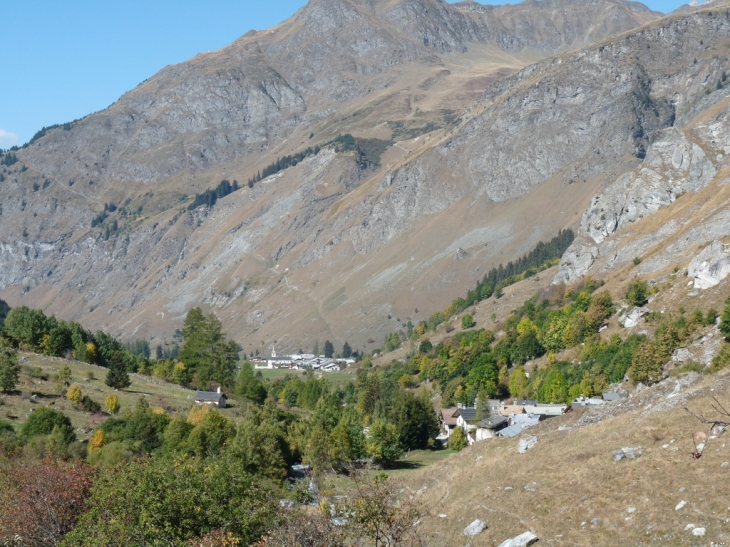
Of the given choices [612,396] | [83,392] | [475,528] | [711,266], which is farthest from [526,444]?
[711,266]

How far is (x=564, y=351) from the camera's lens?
117625 millimetres

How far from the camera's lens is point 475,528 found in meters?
33.6

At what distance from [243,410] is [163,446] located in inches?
1089

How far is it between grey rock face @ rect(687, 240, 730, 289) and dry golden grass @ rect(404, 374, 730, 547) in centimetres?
5625

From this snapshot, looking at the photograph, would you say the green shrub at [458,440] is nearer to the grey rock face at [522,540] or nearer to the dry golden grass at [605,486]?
the dry golden grass at [605,486]

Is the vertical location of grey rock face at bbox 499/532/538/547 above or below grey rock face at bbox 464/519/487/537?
above

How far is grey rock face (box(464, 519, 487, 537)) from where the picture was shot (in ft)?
109

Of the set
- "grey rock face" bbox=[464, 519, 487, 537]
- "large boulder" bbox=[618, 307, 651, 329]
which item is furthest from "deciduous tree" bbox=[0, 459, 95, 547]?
"large boulder" bbox=[618, 307, 651, 329]

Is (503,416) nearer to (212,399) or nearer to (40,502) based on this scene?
(212,399)

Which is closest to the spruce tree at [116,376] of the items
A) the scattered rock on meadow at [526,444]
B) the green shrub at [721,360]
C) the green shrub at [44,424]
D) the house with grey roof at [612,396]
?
the green shrub at [44,424]

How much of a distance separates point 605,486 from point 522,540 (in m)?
5.78

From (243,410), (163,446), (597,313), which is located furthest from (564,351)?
(163,446)

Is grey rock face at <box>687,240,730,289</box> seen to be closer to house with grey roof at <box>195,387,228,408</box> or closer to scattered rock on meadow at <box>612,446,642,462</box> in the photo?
house with grey roof at <box>195,387,228,408</box>

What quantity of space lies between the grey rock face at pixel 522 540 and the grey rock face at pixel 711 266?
79595mm
